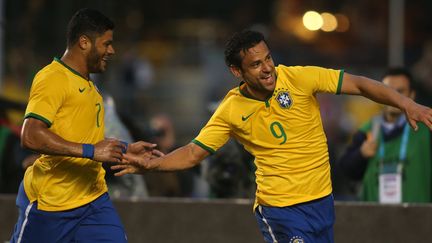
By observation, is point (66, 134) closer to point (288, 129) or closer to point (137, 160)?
point (137, 160)

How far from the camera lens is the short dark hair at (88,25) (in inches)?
314

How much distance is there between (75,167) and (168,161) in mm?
637

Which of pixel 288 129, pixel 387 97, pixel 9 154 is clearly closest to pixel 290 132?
pixel 288 129

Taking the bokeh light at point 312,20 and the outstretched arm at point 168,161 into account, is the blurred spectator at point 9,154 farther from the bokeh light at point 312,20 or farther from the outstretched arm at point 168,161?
the bokeh light at point 312,20

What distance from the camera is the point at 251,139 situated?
7996 mm

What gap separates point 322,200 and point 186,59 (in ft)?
37.6

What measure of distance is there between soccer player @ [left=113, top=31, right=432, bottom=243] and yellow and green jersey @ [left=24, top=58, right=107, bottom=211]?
1.03 ft

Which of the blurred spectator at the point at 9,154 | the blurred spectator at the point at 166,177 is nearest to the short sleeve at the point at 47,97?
the blurred spectator at the point at 166,177

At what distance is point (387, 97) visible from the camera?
7781mm

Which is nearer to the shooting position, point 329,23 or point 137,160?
point 137,160

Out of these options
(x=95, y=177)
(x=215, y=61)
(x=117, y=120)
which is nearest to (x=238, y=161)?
(x=117, y=120)

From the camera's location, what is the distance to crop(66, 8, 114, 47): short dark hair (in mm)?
7988

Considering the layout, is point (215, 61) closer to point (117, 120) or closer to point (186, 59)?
point (186, 59)

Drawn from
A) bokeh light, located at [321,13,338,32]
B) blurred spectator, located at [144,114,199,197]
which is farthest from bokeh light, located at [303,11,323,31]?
blurred spectator, located at [144,114,199,197]
